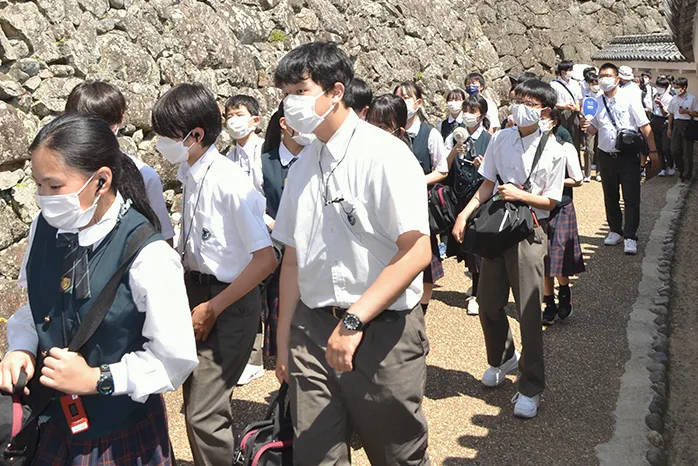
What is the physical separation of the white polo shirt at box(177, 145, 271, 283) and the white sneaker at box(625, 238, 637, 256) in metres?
6.24

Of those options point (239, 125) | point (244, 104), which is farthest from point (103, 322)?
point (244, 104)

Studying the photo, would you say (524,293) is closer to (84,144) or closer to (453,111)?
(84,144)

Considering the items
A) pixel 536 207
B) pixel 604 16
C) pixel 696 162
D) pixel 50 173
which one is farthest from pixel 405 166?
pixel 604 16

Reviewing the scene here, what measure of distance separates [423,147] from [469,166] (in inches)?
30.3

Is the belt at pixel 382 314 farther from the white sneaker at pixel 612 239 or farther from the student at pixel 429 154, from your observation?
the white sneaker at pixel 612 239

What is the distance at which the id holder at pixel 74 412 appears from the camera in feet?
6.94

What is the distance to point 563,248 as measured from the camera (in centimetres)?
579

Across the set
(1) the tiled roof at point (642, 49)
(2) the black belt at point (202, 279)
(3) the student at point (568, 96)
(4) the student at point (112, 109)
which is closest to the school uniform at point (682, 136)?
(1) the tiled roof at point (642, 49)

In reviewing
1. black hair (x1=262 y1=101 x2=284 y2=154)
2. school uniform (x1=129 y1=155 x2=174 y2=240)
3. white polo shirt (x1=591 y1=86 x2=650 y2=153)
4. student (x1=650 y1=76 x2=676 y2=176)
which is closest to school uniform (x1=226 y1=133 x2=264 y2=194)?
black hair (x1=262 y1=101 x2=284 y2=154)

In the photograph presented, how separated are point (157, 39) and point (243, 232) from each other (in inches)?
229

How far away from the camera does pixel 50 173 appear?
210cm

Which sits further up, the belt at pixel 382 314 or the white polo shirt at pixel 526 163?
the belt at pixel 382 314

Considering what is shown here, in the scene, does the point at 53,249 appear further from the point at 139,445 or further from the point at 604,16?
the point at 604,16

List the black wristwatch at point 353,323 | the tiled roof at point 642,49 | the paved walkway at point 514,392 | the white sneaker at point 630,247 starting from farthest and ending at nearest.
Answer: the tiled roof at point 642,49 < the white sneaker at point 630,247 < the paved walkway at point 514,392 < the black wristwatch at point 353,323
